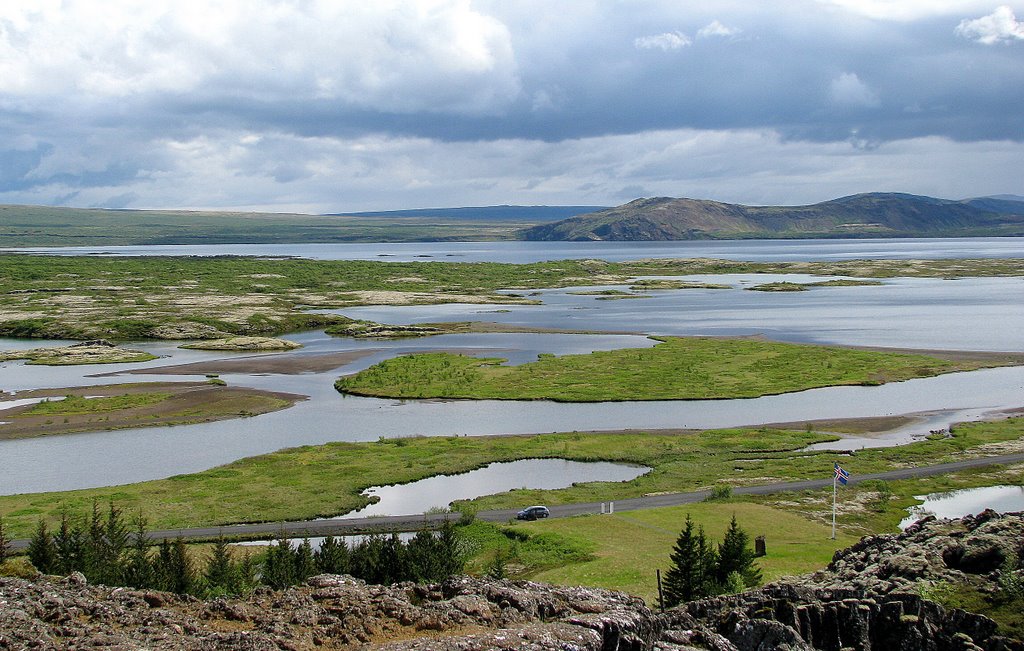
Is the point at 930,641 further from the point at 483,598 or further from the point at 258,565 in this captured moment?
the point at 258,565

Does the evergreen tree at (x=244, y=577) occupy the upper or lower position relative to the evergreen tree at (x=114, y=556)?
lower

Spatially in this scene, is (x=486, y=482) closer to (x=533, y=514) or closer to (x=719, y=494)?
(x=533, y=514)

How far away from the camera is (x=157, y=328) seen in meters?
Result: 153

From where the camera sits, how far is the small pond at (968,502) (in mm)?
52125

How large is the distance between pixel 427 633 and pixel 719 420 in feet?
217

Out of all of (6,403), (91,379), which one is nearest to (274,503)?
(6,403)

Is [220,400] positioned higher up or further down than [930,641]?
further down

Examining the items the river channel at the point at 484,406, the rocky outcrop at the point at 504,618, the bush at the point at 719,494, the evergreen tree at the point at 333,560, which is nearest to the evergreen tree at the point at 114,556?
the evergreen tree at the point at 333,560

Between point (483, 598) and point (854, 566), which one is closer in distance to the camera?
point (483, 598)

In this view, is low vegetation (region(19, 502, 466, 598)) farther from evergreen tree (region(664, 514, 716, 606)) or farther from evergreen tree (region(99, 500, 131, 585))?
evergreen tree (region(664, 514, 716, 606))

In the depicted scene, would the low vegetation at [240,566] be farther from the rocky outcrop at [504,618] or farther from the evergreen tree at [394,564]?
the rocky outcrop at [504,618]

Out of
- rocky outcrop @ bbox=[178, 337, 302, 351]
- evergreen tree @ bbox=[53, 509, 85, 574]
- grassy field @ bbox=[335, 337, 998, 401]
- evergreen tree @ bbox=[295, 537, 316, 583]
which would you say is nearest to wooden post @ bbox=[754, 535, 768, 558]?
evergreen tree @ bbox=[295, 537, 316, 583]

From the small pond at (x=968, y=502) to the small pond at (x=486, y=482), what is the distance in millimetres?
19779

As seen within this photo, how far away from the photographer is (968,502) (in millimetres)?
54688
